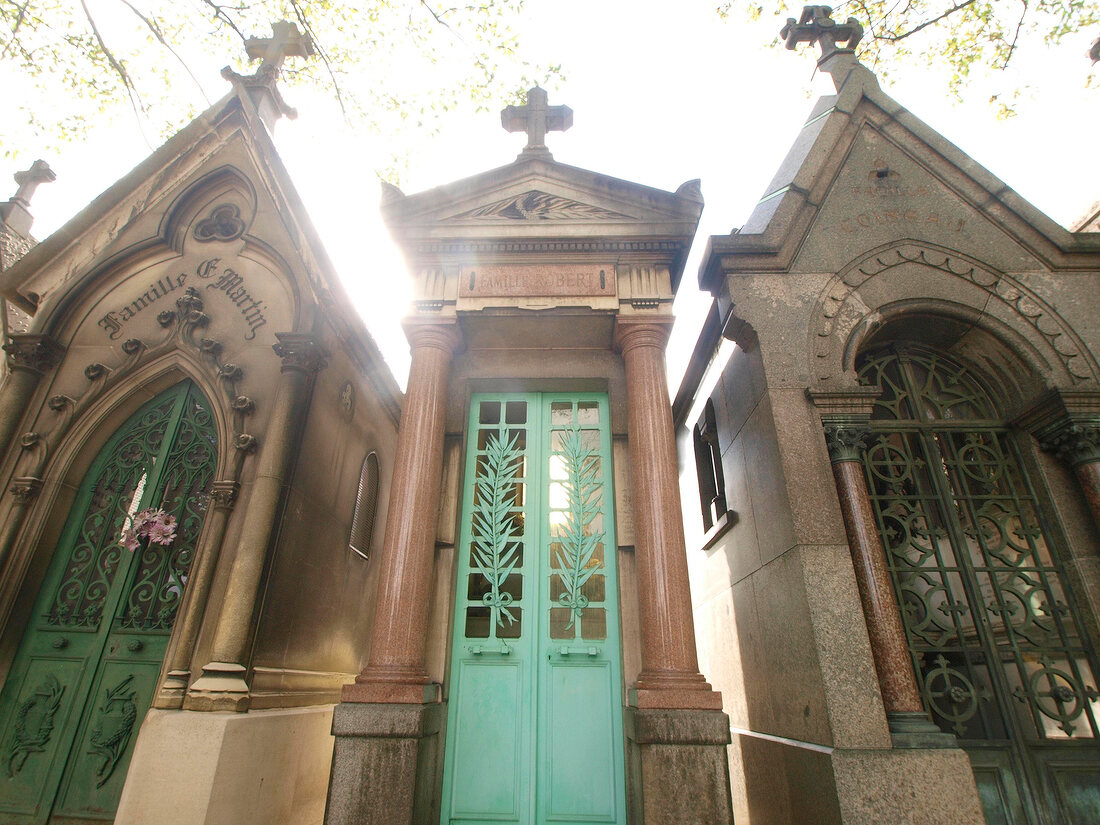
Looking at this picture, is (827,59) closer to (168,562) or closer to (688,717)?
(688,717)

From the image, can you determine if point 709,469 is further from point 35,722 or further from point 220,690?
point 35,722

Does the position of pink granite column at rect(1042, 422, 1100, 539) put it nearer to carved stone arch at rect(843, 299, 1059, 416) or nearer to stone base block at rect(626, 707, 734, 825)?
carved stone arch at rect(843, 299, 1059, 416)

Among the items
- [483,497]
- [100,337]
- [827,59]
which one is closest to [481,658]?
[483,497]

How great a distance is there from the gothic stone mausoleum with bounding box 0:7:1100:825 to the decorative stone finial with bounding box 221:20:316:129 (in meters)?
1.58

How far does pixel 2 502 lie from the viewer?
17.9 ft

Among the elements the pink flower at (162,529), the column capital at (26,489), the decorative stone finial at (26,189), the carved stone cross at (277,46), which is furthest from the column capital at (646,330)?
the decorative stone finial at (26,189)

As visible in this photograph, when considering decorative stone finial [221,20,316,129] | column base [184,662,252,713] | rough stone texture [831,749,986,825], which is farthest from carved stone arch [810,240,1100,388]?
decorative stone finial [221,20,316,129]

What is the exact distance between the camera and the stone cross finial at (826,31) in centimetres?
710

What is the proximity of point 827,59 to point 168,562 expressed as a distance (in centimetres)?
955

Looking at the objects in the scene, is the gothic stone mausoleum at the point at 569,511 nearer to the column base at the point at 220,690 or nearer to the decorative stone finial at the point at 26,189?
the column base at the point at 220,690

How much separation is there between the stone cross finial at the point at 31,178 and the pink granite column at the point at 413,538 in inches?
356

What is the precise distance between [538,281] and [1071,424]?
4.90 m

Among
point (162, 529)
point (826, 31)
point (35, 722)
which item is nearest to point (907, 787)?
point (162, 529)

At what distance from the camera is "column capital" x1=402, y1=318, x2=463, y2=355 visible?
545 cm
